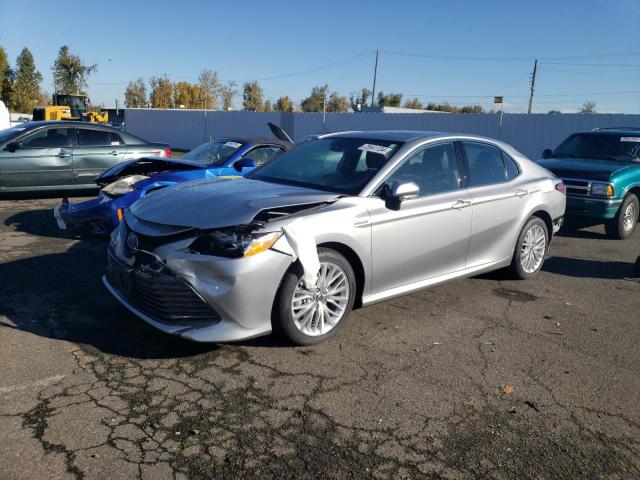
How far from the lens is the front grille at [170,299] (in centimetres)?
378

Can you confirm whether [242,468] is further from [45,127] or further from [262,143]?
[45,127]

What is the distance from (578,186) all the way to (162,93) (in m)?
73.3

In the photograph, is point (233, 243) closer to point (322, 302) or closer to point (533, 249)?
point (322, 302)

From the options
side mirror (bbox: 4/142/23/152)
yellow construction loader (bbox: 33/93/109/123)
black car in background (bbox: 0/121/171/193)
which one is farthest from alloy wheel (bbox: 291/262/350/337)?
yellow construction loader (bbox: 33/93/109/123)

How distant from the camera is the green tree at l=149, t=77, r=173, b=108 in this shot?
75000 millimetres

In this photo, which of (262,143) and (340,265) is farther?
(262,143)

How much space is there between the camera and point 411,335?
4609mm

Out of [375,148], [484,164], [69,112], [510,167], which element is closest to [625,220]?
[510,167]

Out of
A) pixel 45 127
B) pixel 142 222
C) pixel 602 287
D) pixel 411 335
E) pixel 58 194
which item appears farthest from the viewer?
pixel 58 194

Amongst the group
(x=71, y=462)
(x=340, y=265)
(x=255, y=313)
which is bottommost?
(x=71, y=462)

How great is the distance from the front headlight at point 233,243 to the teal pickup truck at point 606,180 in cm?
Answer: 700

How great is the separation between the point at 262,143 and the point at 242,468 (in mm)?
6527

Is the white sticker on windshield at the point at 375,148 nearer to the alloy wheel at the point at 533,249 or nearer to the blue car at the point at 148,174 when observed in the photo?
the alloy wheel at the point at 533,249

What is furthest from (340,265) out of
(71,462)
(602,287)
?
(602,287)
